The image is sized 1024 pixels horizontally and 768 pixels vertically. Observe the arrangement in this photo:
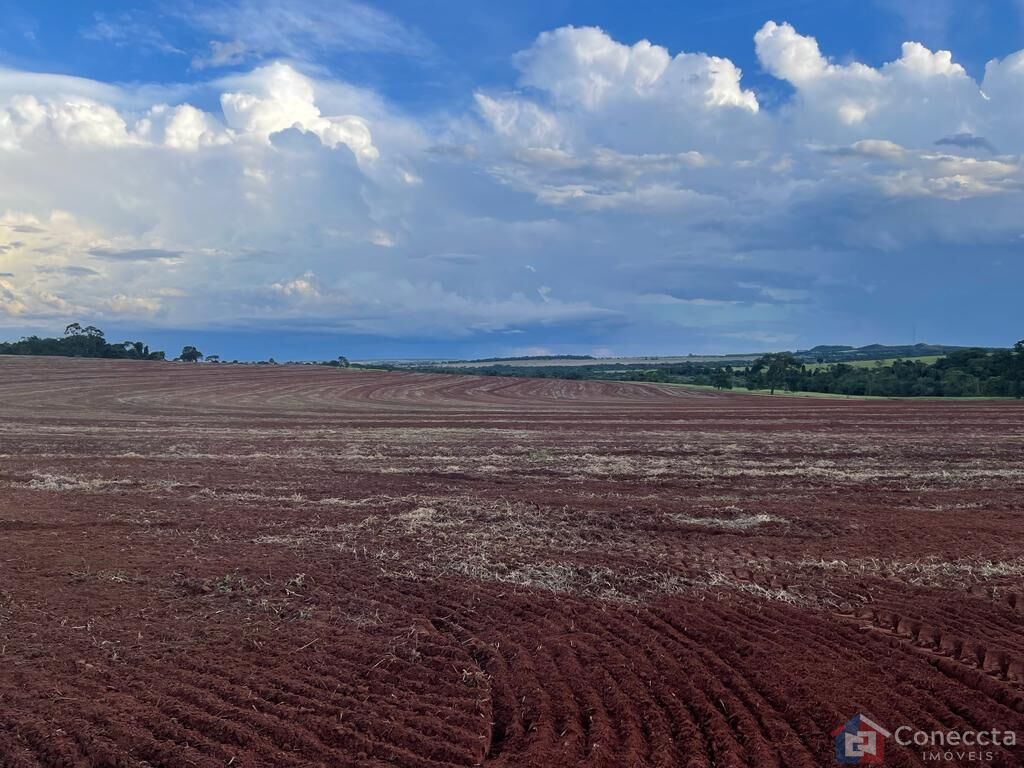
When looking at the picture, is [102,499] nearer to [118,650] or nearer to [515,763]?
[118,650]

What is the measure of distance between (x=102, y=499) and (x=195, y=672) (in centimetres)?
1055

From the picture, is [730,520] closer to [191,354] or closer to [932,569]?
[932,569]

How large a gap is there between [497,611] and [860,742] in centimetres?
405

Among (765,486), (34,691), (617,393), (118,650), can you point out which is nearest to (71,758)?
(34,691)

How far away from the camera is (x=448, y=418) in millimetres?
41188

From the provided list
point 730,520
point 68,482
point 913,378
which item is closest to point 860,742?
point 730,520

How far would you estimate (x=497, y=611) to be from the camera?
825 cm

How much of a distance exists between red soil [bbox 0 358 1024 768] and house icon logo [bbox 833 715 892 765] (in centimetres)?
11

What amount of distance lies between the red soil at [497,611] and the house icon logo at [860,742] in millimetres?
114

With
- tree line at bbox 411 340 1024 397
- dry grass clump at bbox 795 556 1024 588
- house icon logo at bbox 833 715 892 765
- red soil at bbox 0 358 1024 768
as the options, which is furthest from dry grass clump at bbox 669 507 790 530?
tree line at bbox 411 340 1024 397

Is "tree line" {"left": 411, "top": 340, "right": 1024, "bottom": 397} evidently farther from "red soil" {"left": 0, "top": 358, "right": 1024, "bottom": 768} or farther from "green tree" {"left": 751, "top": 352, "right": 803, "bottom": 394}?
"red soil" {"left": 0, "top": 358, "right": 1024, "bottom": 768}

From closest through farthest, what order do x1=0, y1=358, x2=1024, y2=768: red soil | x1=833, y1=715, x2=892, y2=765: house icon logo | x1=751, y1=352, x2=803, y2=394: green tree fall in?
x1=833, y1=715, x2=892, y2=765: house icon logo
x1=0, y1=358, x2=1024, y2=768: red soil
x1=751, y1=352, x2=803, y2=394: green tree

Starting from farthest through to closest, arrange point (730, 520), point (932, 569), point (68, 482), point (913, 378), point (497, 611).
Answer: point (913, 378)
point (68, 482)
point (730, 520)
point (932, 569)
point (497, 611)

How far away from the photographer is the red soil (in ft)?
18.1
